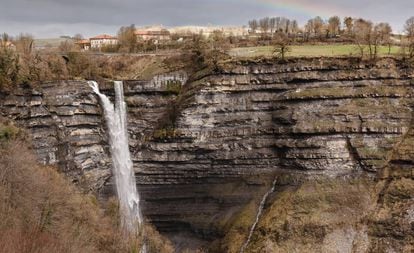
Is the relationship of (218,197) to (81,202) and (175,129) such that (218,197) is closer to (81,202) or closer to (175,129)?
(175,129)

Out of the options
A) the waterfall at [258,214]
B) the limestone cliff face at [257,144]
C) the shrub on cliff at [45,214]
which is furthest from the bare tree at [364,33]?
the shrub on cliff at [45,214]

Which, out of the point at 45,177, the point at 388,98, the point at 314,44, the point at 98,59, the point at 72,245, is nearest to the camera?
the point at 72,245

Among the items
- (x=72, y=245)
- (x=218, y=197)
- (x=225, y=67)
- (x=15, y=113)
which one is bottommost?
(x=218, y=197)

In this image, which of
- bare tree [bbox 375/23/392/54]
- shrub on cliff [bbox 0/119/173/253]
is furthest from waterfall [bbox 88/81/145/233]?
bare tree [bbox 375/23/392/54]

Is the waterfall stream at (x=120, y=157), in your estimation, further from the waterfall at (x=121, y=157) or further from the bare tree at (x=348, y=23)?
the bare tree at (x=348, y=23)

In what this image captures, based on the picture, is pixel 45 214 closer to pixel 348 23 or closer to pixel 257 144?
pixel 257 144

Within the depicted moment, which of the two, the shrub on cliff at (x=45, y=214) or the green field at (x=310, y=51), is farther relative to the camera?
the green field at (x=310, y=51)

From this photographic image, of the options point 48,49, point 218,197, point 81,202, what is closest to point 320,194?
point 218,197
